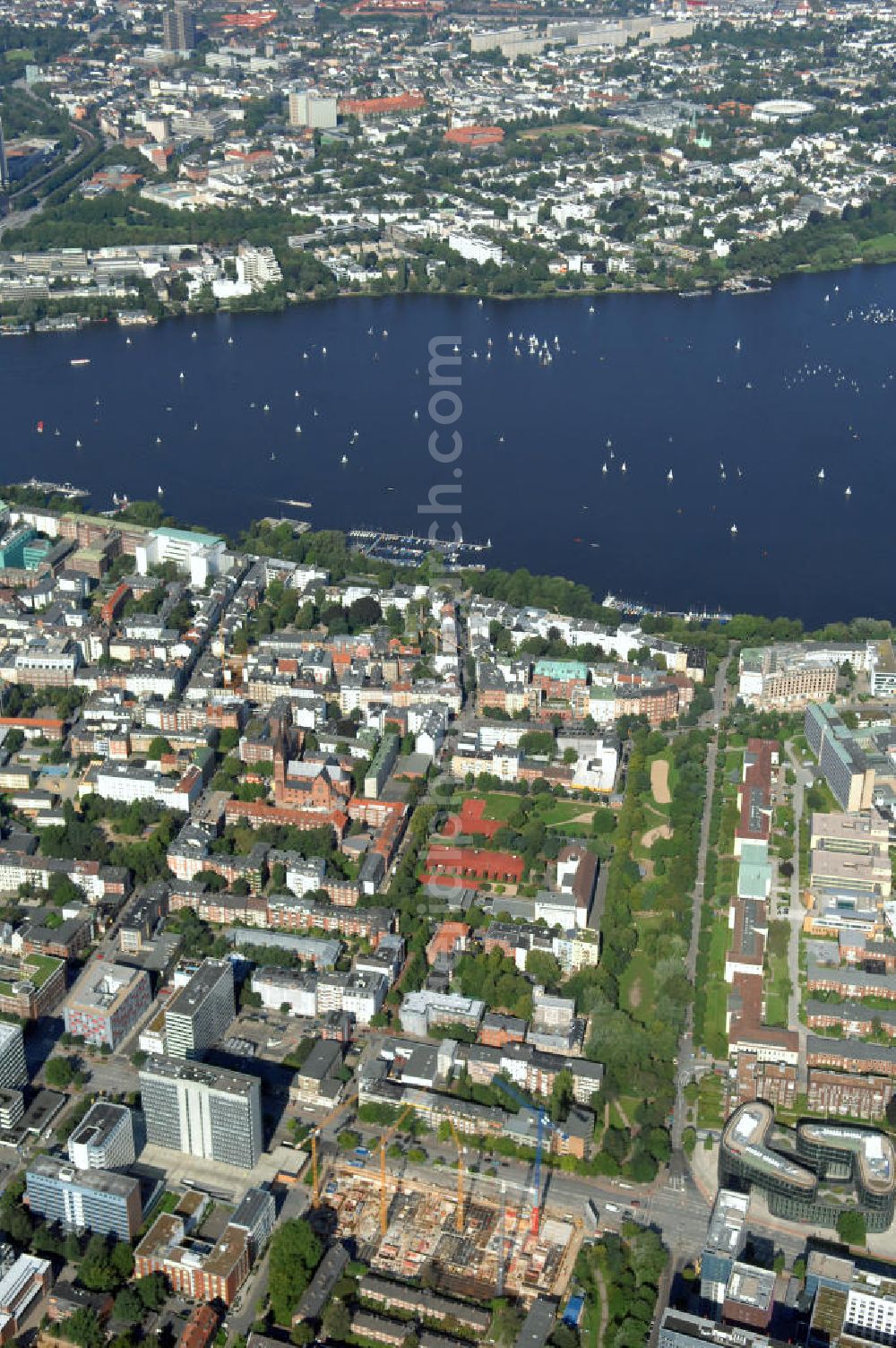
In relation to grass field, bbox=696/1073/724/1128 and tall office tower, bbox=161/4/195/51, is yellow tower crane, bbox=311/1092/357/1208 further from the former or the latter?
tall office tower, bbox=161/4/195/51

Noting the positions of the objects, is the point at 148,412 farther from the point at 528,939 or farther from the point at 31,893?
the point at 528,939

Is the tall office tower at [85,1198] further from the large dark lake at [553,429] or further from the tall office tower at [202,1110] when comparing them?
the large dark lake at [553,429]

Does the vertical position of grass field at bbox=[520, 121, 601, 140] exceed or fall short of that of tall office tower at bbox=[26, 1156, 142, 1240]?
it exceeds it

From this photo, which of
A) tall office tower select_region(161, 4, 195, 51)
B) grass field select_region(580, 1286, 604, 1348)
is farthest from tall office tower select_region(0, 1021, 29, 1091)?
tall office tower select_region(161, 4, 195, 51)

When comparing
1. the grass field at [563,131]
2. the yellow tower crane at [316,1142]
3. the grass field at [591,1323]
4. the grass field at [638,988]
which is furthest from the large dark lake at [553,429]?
the grass field at [591,1323]

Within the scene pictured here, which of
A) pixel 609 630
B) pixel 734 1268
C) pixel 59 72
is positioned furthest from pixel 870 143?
pixel 734 1268

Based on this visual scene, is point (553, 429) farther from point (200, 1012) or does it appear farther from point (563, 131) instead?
point (563, 131)
